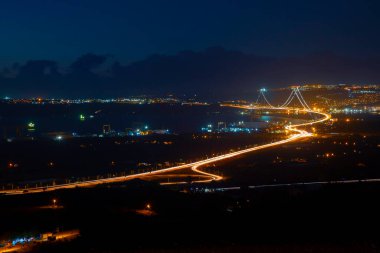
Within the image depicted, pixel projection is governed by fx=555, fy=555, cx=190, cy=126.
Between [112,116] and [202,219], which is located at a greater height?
[112,116]

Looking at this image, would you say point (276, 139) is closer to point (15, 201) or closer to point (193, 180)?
point (193, 180)

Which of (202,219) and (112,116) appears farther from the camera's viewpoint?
(112,116)

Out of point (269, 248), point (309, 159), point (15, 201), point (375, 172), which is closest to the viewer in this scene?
point (269, 248)

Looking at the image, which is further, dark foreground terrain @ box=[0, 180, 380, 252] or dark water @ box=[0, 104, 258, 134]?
dark water @ box=[0, 104, 258, 134]

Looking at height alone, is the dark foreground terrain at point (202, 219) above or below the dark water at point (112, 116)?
below

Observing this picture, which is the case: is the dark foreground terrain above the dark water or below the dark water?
below

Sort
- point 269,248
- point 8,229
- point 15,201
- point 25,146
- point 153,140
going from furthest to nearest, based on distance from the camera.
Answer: point 153,140 < point 25,146 < point 15,201 < point 8,229 < point 269,248

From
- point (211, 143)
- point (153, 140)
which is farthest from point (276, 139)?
point (153, 140)

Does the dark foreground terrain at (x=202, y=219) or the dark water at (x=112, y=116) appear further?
the dark water at (x=112, y=116)
